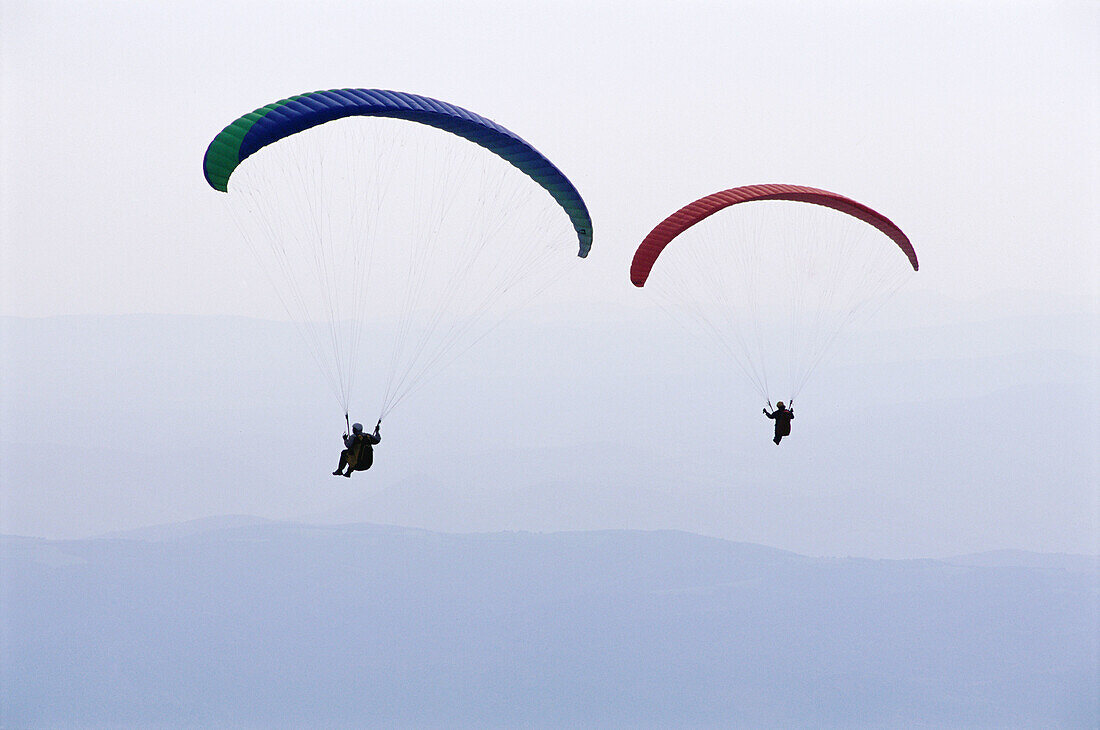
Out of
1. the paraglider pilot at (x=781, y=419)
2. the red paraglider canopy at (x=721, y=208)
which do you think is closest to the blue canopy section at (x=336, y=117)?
the red paraglider canopy at (x=721, y=208)

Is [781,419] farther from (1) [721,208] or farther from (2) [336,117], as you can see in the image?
(2) [336,117]

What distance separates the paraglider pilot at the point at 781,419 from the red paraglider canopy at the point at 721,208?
3.28 m

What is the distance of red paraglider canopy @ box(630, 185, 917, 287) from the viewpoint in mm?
16141

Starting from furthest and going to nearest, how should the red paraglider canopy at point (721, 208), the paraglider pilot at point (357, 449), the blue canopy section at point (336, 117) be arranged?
the red paraglider canopy at point (721, 208)
the paraglider pilot at point (357, 449)
the blue canopy section at point (336, 117)

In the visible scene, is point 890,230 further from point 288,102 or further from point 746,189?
point 288,102

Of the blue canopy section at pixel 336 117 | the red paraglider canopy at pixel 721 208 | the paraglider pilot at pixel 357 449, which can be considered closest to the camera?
the blue canopy section at pixel 336 117

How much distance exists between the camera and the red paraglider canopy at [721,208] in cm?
1614

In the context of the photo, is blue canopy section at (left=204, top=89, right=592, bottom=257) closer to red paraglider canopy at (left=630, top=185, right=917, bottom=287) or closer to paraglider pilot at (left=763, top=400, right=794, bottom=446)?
red paraglider canopy at (left=630, top=185, right=917, bottom=287)

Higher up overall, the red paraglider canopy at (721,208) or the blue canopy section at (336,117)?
the red paraglider canopy at (721,208)

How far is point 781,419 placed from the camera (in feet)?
57.6

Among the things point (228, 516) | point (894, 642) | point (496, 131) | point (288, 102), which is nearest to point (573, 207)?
point (496, 131)

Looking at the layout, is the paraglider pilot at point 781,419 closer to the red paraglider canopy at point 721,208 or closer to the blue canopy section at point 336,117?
the red paraglider canopy at point 721,208

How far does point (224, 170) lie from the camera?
12672mm

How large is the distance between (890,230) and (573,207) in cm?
579
